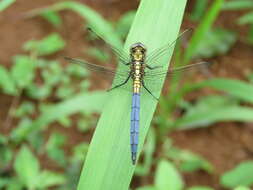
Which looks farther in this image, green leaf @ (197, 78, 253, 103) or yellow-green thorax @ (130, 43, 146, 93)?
green leaf @ (197, 78, 253, 103)

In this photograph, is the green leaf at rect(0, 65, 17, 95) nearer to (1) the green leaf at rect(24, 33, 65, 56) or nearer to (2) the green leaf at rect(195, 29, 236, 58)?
(1) the green leaf at rect(24, 33, 65, 56)

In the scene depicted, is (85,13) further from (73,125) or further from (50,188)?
(50,188)

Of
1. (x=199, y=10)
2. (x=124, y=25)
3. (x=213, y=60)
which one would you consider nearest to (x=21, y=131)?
(x=124, y=25)

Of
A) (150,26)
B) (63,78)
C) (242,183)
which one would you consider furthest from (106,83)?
(150,26)

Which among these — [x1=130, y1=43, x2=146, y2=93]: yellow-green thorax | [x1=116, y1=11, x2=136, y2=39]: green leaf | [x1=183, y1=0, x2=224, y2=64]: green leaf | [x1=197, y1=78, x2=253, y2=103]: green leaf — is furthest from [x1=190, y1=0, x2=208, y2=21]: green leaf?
[x1=130, y1=43, x2=146, y2=93]: yellow-green thorax

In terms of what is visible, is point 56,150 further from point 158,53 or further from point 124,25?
point 124,25
